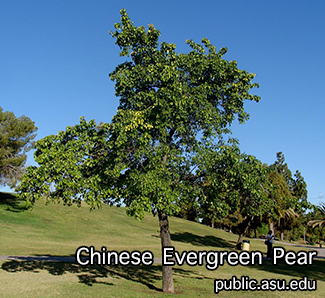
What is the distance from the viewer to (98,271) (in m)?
17.3

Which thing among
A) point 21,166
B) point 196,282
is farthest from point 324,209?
point 21,166

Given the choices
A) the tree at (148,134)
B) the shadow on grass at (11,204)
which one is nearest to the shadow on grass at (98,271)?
the tree at (148,134)

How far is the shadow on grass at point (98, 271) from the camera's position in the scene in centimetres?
1530

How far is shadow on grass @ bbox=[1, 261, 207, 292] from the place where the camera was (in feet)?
50.2

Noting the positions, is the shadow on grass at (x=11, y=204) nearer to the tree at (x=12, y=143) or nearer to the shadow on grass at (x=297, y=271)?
the tree at (x=12, y=143)

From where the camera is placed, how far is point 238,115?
14812 millimetres

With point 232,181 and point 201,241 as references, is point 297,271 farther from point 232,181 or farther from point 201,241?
point 201,241

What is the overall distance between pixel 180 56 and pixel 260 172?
5426 millimetres

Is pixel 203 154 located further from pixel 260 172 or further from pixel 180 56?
pixel 180 56

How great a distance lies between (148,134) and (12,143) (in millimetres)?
34167

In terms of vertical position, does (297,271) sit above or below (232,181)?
below

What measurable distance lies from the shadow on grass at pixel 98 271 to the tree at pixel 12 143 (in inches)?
995

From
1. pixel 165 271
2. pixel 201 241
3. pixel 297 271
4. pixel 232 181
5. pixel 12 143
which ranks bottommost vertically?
pixel 201 241

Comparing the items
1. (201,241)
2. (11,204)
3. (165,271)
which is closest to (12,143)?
(11,204)
